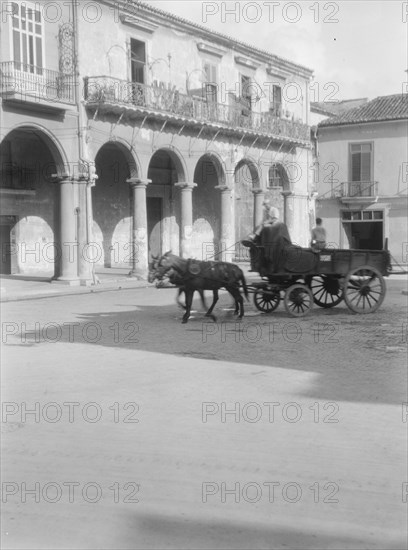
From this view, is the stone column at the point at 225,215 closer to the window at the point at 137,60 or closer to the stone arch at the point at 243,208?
the window at the point at 137,60

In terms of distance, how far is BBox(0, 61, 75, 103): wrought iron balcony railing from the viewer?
18281mm

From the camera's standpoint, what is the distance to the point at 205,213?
105ft

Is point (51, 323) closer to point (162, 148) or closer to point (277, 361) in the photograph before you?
point (277, 361)

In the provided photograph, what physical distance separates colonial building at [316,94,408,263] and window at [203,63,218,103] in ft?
31.1

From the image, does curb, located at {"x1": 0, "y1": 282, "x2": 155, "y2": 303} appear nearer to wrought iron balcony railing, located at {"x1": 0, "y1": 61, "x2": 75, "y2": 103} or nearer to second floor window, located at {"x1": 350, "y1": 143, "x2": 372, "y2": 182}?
wrought iron balcony railing, located at {"x1": 0, "y1": 61, "x2": 75, "y2": 103}

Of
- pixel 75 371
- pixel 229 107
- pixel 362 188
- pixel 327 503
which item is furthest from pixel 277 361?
pixel 362 188

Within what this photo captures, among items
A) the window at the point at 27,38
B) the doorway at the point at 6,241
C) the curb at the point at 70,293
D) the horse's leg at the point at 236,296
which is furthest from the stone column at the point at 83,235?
the horse's leg at the point at 236,296

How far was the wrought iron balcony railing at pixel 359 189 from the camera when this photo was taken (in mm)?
34125

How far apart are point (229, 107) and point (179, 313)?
50.8ft

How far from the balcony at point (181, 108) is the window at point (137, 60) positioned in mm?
651

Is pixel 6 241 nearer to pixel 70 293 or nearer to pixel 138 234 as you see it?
pixel 138 234

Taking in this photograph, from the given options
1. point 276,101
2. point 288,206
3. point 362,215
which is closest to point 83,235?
point 288,206

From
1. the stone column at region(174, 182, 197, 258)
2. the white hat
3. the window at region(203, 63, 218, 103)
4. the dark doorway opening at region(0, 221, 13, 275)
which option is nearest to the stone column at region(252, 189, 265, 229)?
the window at region(203, 63, 218, 103)

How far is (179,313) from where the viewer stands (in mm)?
13352
